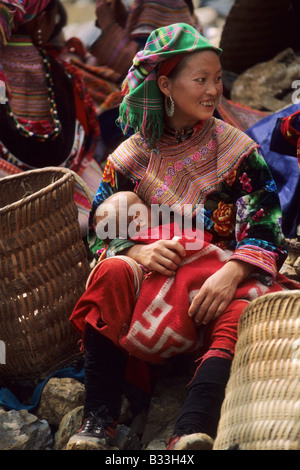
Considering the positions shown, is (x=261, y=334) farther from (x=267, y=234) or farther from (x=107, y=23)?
(x=107, y=23)

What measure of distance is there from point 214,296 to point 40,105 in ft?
7.68

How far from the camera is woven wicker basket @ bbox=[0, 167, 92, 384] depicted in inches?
107

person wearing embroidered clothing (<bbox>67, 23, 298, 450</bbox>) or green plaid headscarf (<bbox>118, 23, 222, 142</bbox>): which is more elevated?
green plaid headscarf (<bbox>118, 23, 222, 142</bbox>)

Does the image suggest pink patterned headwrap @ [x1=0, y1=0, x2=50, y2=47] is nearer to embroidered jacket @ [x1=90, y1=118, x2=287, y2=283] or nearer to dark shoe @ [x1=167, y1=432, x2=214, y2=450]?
embroidered jacket @ [x1=90, y1=118, x2=287, y2=283]

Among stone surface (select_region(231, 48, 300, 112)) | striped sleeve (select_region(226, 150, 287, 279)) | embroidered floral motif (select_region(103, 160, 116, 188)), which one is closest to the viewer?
striped sleeve (select_region(226, 150, 287, 279))

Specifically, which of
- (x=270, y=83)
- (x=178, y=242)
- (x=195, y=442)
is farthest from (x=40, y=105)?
(x=195, y=442)

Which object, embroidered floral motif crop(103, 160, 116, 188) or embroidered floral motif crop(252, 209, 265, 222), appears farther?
embroidered floral motif crop(103, 160, 116, 188)

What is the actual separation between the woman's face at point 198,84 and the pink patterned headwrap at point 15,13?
1672 mm

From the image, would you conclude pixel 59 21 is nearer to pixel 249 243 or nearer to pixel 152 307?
pixel 249 243

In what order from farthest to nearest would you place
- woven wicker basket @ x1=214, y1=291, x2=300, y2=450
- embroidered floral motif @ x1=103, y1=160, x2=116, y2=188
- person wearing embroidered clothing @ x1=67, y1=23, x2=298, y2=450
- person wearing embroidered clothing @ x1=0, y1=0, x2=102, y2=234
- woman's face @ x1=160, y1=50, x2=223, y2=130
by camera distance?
1. person wearing embroidered clothing @ x1=0, y1=0, x2=102, y2=234
2. embroidered floral motif @ x1=103, y1=160, x2=116, y2=188
3. woman's face @ x1=160, y1=50, x2=223, y2=130
4. person wearing embroidered clothing @ x1=67, y1=23, x2=298, y2=450
5. woven wicker basket @ x1=214, y1=291, x2=300, y2=450

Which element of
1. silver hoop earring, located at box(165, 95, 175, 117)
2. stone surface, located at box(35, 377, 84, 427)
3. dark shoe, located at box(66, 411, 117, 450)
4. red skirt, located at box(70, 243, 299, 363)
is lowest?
stone surface, located at box(35, 377, 84, 427)

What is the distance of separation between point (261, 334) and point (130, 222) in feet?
2.58

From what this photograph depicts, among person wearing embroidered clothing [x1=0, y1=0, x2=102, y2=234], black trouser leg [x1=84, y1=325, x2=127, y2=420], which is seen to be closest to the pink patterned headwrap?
person wearing embroidered clothing [x1=0, y1=0, x2=102, y2=234]

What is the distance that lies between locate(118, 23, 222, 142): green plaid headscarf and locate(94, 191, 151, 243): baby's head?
27 centimetres
